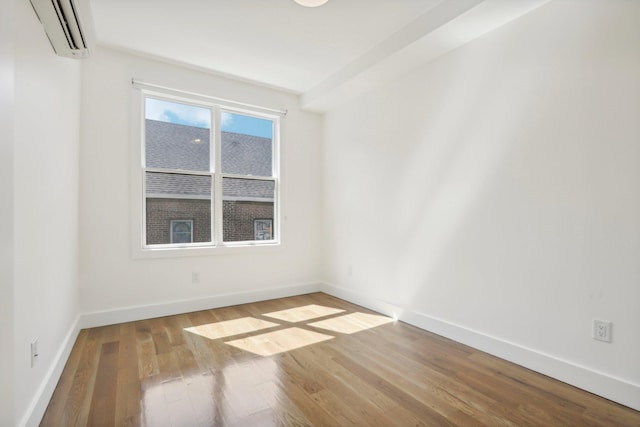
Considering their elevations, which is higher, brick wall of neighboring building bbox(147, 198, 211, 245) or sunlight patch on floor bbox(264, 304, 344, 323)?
brick wall of neighboring building bbox(147, 198, 211, 245)

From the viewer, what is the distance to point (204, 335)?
8.94ft

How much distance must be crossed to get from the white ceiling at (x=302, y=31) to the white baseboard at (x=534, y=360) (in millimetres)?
2382

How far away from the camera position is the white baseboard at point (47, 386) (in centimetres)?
148

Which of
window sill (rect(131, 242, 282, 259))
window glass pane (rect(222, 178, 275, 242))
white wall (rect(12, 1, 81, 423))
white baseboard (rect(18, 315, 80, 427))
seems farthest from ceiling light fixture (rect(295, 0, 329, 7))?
white baseboard (rect(18, 315, 80, 427))

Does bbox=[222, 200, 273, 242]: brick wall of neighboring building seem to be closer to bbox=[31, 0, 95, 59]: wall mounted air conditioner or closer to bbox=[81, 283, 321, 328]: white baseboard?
bbox=[81, 283, 321, 328]: white baseboard

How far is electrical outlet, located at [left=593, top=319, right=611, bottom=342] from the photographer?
1813 millimetres

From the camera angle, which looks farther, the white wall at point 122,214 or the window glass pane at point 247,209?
the window glass pane at point 247,209

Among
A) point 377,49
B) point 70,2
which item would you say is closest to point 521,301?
point 377,49

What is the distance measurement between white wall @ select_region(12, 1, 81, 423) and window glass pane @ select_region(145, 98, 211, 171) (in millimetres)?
805

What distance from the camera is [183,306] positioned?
3312 millimetres

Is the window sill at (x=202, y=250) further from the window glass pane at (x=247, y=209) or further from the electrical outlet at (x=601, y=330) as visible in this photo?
the electrical outlet at (x=601, y=330)

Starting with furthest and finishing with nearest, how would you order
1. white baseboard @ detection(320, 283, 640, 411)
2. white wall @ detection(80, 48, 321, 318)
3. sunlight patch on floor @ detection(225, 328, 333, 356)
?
white wall @ detection(80, 48, 321, 318) → sunlight patch on floor @ detection(225, 328, 333, 356) → white baseboard @ detection(320, 283, 640, 411)

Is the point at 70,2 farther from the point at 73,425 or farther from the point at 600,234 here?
the point at 600,234

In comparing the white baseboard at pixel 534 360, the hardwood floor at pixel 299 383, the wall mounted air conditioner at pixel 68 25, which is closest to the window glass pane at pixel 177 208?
the hardwood floor at pixel 299 383
